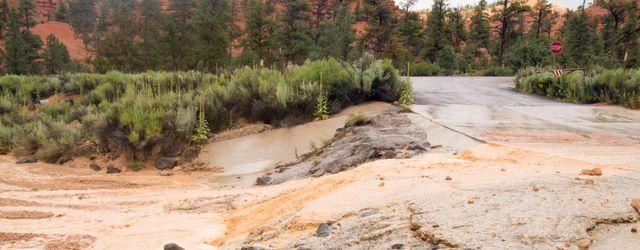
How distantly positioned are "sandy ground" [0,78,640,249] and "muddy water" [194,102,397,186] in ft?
1.65

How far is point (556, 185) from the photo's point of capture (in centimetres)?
430

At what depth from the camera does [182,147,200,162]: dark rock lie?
404 inches

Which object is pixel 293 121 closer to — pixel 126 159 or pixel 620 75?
pixel 126 159

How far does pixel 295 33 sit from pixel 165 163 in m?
42.9

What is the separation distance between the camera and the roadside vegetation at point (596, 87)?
550 inches

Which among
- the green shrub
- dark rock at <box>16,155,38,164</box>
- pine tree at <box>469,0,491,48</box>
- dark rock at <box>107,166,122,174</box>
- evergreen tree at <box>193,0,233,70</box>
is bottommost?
dark rock at <box>16,155,38,164</box>

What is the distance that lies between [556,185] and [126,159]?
8671mm

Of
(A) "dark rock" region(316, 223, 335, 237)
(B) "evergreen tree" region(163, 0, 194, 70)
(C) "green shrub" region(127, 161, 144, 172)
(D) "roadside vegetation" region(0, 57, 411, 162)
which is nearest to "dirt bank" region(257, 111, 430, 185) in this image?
(D) "roadside vegetation" region(0, 57, 411, 162)

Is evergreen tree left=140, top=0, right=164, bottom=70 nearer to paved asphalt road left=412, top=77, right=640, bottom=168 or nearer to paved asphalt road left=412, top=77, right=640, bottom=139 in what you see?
paved asphalt road left=412, top=77, right=640, bottom=139

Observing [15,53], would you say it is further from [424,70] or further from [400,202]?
[400,202]

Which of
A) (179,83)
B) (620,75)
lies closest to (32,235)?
(179,83)

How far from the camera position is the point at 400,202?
4328 millimetres

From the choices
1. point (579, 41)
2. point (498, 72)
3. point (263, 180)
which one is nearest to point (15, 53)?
point (498, 72)

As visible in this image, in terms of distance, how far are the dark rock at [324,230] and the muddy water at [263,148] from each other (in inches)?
167
